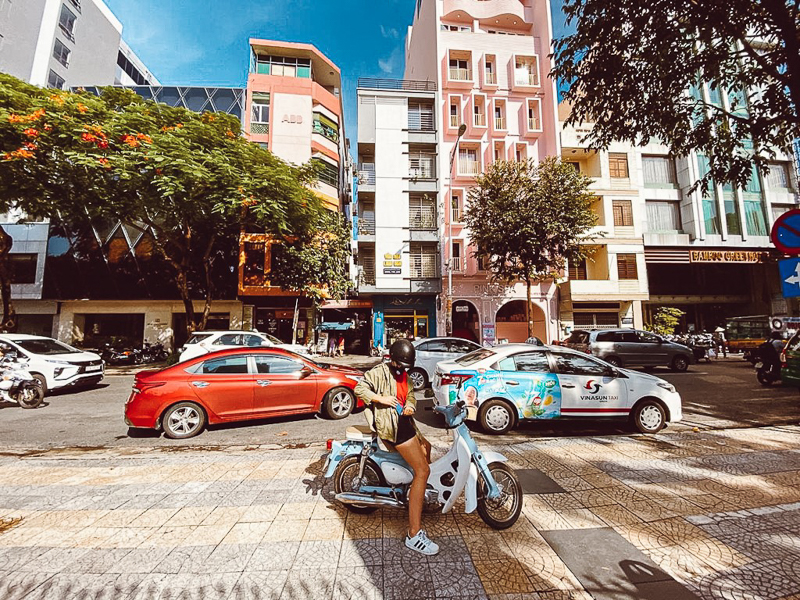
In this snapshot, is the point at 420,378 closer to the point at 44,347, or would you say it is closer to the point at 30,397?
the point at 30,397

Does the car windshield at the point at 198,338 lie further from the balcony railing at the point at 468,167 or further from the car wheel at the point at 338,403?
the balcony railing at the point at 468,167

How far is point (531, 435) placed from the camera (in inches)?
242

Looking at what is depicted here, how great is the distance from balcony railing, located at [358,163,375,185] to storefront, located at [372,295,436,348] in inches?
297

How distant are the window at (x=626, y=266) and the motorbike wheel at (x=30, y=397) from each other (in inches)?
1055

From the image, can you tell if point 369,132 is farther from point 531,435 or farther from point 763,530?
point 763,530

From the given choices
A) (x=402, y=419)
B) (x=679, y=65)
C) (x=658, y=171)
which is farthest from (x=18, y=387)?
(x=658, y=171)

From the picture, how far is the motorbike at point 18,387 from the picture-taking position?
8.32 metres

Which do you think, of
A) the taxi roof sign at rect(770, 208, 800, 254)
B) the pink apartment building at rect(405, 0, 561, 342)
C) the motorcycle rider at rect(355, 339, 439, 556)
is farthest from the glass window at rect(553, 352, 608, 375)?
the pink apartment building at rect(405, 0, 561, 342)

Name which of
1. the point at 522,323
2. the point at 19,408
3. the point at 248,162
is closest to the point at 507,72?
the point at 522,323

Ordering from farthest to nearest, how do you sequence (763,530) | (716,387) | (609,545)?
1. (716,387)
2. (763,530)
3. (609,545)

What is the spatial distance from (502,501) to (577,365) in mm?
3904

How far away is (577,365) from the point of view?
20.8 feet

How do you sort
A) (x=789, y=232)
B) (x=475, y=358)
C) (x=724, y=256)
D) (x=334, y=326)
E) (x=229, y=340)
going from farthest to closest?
1. (x=724, y=256)
2. (x=334, y=326)
3. (x=229, y=340)
4. (x=475, y=358)
5. (x=789, y=232)

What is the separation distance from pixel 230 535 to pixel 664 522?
4026 mm
